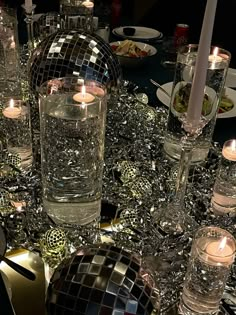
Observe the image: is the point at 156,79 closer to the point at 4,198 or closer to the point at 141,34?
the point at 141,34

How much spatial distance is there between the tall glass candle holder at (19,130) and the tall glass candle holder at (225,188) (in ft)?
0.93

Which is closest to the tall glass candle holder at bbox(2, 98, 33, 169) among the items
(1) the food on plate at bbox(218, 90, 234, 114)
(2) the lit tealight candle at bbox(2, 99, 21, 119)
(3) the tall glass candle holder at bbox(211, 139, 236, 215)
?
(2) the lit tealight candle at bbox(2, 99, 21, 119)

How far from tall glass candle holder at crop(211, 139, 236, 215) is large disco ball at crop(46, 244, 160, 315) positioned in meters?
0.23

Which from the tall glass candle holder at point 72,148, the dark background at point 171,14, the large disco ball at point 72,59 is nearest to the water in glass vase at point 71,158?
the tall glass candle holder at point 72,148

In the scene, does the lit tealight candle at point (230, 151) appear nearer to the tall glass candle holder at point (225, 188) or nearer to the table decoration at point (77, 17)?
the tall glass candle holder at point (225, 188)

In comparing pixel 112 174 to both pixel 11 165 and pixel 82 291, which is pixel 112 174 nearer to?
pixel 11 165

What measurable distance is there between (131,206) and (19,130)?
21 cm

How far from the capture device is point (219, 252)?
0.51 metres

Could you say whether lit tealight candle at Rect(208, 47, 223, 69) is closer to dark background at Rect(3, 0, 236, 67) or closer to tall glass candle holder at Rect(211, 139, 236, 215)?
tall glass candle holder at Rect(211, 139, 236, 215)

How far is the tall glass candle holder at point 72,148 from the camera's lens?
57 cm

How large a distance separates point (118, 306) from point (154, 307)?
0.14ft

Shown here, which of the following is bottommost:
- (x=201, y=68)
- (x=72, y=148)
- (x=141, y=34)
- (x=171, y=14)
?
(x=171, y=14)

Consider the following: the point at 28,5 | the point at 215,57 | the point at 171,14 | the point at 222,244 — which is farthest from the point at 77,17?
the point at 171,14

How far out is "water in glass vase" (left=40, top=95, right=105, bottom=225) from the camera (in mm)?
571
